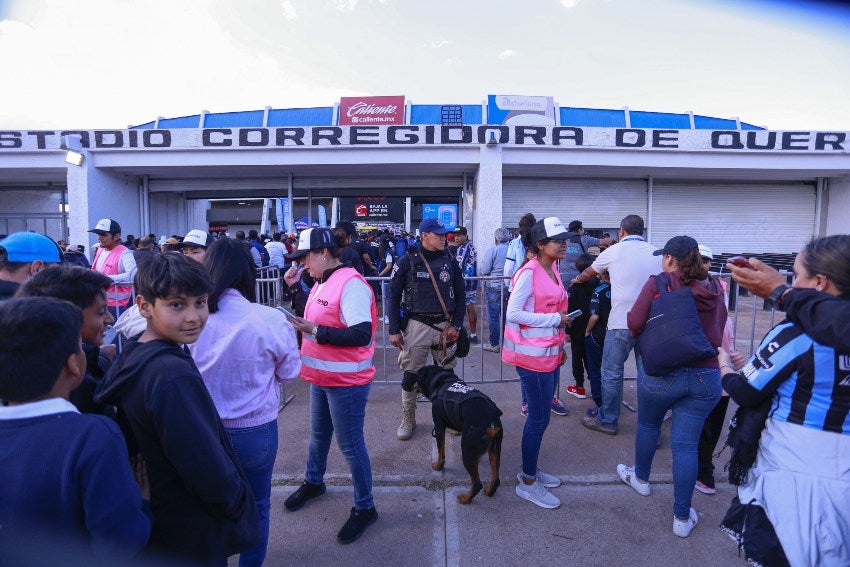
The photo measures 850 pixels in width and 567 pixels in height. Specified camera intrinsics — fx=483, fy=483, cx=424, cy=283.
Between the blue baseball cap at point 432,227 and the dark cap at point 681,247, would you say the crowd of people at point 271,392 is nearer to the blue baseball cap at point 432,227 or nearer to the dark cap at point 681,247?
the dark cap at point 681,247

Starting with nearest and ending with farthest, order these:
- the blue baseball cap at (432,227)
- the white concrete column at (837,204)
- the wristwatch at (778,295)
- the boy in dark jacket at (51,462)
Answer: the boy in dark jacket at (51,462), the wristwatch at (778,295), the blue baseball cap at (432,227), the white concrete column at (837,204)

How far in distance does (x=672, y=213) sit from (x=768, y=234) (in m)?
3.30

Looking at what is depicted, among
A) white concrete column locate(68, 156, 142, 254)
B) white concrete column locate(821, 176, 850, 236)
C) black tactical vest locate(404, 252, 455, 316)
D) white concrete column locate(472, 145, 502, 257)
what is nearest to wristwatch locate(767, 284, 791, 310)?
black tactical vest locate(404, 252, 455, 316)

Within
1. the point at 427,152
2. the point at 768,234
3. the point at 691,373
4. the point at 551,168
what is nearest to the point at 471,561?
the point at 691,373

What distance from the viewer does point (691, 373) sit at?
10.0 feet

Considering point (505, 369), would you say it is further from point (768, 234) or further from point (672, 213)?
point (768, 234)

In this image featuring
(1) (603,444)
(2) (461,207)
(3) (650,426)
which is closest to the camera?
(3) (650,426)

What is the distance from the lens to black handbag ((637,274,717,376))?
2.92 metres

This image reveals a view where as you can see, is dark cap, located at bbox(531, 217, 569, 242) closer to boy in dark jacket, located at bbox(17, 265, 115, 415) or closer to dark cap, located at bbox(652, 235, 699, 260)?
dark cap, located at bbox(652, 235, 699, 260)

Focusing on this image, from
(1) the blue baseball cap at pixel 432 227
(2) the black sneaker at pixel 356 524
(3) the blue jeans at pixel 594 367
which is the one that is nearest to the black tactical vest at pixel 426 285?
(1) the blue baseball cap at pixel 432 227

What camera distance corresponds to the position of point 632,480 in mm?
3604

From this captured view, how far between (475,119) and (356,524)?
23912mm

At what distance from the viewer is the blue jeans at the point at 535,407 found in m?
3.43

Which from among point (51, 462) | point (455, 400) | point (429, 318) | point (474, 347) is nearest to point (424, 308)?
point (429, 318)
